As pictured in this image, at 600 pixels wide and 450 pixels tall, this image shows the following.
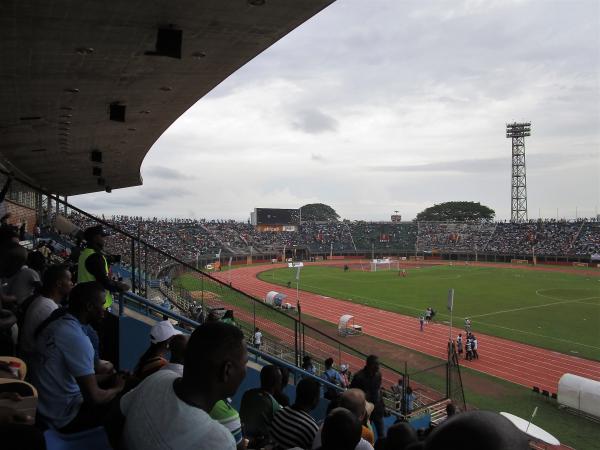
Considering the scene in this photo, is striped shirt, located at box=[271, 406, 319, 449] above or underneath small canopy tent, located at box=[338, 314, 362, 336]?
above

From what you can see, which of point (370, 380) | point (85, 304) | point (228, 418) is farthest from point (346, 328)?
point (228, 418)

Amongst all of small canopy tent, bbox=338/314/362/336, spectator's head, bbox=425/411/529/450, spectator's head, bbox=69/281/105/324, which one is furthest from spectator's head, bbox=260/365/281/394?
small canopy tent, bbox=338/314/362/336

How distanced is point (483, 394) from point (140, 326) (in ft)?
48.5

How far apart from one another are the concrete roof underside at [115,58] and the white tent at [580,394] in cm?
1437

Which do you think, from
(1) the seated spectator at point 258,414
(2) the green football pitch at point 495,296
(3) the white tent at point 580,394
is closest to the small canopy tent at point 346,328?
(2) the green football pitch at point 495,296

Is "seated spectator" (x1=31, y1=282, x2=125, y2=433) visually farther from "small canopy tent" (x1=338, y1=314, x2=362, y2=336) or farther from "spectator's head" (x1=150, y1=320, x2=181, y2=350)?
"small canopy tent" (x1=338, y1=314, x2=362, y2=336)

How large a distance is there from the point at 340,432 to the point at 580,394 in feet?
51.6

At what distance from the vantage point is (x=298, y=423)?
13.1ft

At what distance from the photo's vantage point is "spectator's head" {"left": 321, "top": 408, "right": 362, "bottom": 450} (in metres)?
2.84

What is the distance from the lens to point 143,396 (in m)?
2.20

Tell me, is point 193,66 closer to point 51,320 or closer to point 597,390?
point 51,320

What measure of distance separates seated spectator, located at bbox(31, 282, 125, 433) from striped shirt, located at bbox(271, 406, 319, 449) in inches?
55.2

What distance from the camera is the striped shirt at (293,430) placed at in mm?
3951

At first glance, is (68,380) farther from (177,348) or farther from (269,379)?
(269,379)
